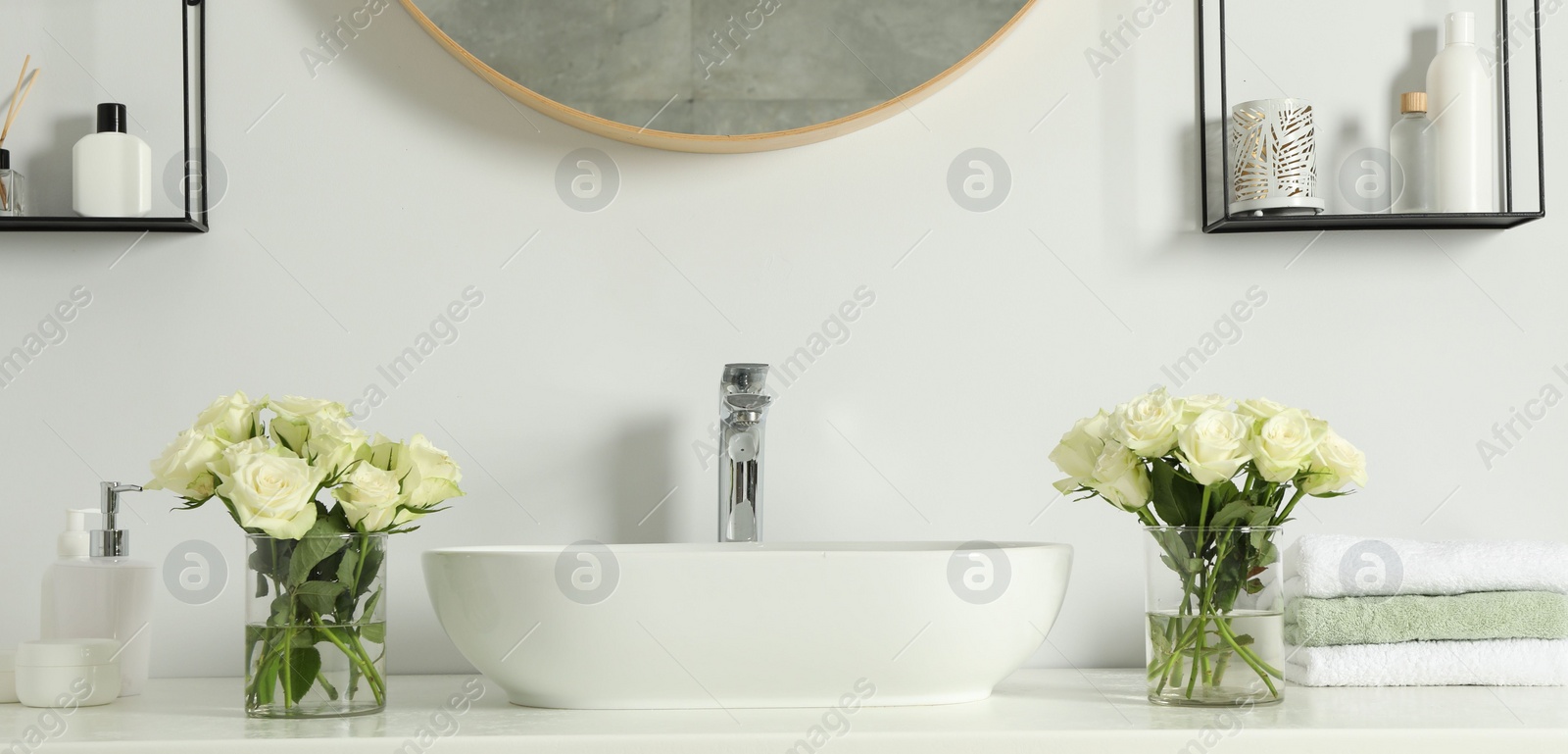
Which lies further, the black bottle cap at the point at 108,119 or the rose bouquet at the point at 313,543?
the black bottle cap at the point at 108,119

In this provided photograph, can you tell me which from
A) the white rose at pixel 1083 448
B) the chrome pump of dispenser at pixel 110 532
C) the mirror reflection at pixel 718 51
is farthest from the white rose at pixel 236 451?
the white rose at pixel 1083 448

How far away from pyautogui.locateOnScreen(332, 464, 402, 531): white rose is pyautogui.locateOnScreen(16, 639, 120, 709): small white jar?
0.83 ft

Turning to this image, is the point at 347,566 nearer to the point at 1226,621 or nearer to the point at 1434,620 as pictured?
the point at 1226,621

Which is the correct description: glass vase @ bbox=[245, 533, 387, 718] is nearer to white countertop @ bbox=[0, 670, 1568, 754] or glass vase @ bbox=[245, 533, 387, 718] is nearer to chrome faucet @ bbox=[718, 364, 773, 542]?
white countertop @ bbox=[0, 670, 1568, 754]

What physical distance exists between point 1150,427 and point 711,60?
0.55 meters

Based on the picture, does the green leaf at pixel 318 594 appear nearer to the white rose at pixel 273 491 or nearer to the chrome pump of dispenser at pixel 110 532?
the white rose at pixel 273 491

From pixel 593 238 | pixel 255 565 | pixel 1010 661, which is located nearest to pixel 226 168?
pixel 593 238

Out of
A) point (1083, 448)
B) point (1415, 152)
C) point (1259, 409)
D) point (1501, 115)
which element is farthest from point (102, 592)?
point (1501, 115)

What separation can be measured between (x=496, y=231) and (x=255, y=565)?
416 mm

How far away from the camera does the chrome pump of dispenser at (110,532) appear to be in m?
0.97

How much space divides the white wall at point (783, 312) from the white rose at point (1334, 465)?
1.00ft

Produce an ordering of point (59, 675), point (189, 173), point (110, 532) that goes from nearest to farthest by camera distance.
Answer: point (59, 675), point (110, 532), point (189, 173)

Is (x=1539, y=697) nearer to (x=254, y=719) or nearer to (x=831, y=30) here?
(x=831, y=30)

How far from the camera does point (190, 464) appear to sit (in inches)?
31.3
